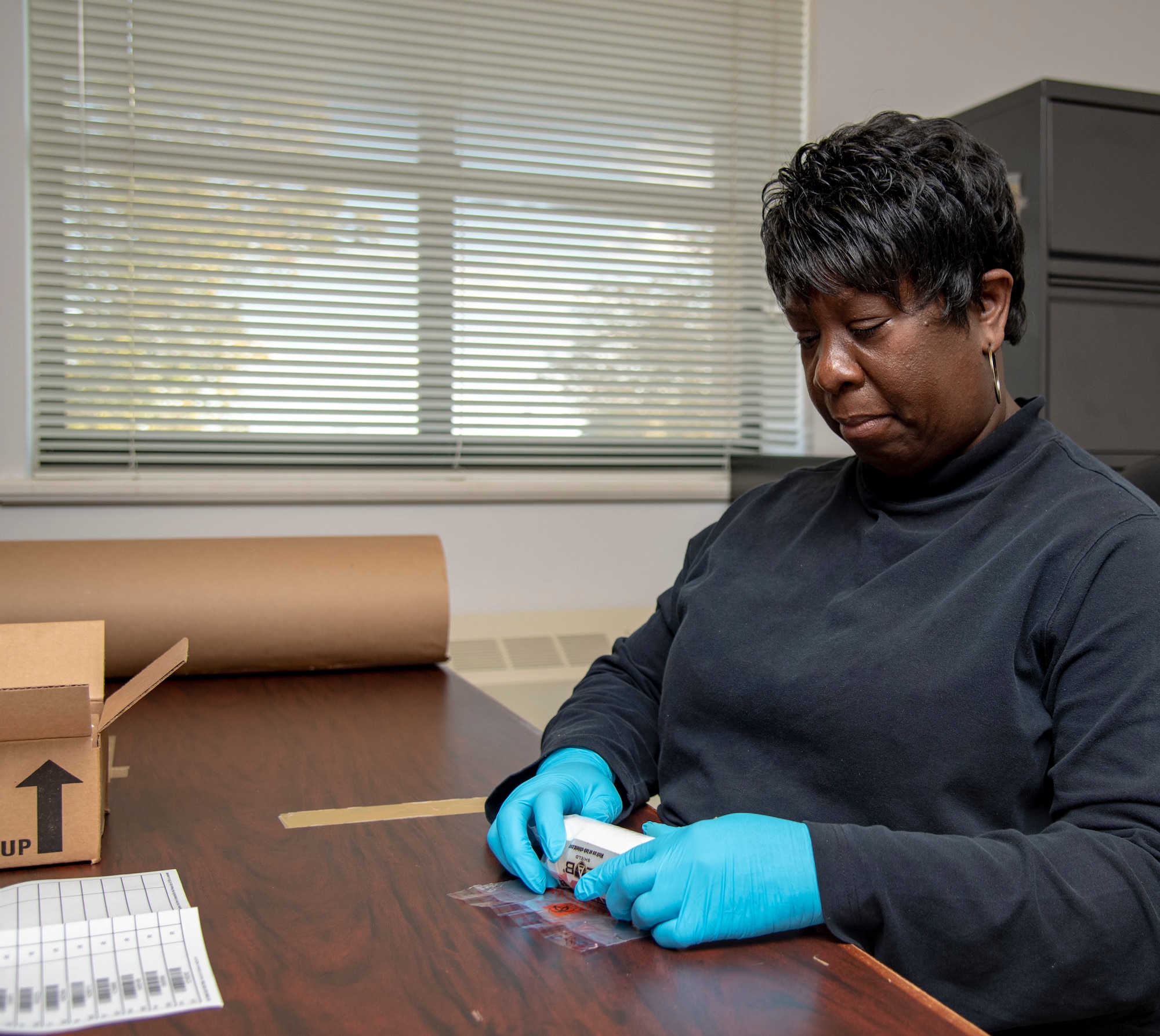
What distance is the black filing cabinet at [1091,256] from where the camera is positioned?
1.97 meters

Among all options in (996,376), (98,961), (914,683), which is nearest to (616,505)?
(996,376)

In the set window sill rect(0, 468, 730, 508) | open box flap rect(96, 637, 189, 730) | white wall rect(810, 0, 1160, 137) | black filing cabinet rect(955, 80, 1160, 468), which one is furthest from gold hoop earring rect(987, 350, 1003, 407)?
white wall rect(810, 0, 1160, 137)

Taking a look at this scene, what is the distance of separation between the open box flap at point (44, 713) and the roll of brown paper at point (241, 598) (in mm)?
723

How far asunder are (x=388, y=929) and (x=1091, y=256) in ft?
6.04

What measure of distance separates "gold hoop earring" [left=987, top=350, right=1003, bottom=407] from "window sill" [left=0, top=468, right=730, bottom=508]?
1434mm

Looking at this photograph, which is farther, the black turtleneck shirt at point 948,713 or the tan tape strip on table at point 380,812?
the tan tape strip on table at point 380,812

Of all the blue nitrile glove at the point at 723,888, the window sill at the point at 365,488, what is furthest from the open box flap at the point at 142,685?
the window sill at the point at 365,488

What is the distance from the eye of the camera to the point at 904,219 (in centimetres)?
89

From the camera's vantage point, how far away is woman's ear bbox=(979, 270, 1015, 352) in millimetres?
945

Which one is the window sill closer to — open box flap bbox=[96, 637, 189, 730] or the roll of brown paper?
the roll of brown paper

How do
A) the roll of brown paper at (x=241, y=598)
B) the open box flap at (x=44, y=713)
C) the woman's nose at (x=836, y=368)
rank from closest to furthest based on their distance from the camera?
the open box flap at (x=44, y=713) < the woman's nose at (x=836, y=368) < the roll of brown paper at (x=241, y=598)

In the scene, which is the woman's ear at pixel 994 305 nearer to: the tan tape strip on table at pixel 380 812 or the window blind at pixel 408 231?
the tan tape strip on table at pixel 380 812

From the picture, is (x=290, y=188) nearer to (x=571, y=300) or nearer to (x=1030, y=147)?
(x=571, y=300)

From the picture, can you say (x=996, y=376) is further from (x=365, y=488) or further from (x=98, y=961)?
(x=365, y=488)
